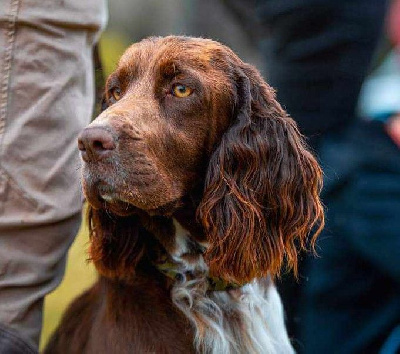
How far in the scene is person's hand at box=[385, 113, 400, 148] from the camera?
14.6ft

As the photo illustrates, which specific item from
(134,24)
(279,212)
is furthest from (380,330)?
(134,24)

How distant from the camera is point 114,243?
399 cm

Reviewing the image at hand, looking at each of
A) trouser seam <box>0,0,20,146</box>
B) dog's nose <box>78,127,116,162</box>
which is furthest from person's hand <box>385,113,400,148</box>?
trouser seam <box>0,0,20,146</box>

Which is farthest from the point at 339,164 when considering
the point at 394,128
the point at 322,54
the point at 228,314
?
the point at 228,314

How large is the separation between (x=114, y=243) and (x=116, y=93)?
61 cm

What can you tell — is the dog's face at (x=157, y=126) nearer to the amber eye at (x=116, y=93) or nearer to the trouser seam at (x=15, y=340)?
the amber eye at (x=116, y=93)

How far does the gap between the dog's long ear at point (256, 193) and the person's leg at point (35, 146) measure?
2.24ft

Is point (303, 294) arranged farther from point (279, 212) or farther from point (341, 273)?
point (279, 212)

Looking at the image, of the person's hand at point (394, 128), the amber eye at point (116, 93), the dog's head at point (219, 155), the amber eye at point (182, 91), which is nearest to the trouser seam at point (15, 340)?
the dog's head at point (219, 155)

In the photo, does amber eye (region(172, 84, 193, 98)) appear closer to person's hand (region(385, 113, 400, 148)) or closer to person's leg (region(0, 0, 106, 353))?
person's leg (region(0, 0, 106, 353))

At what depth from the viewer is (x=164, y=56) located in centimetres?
377

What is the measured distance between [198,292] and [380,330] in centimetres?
118

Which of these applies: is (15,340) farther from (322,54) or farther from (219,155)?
(322,54)

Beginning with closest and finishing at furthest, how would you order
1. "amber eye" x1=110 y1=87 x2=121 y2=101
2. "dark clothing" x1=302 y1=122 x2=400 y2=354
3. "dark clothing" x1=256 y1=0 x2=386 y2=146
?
"amber eye" x1=110 y1=87 x2=121 y2=101
"dark clothing" x1=302 y1=122 x2=400 y2=354
"dark clothing" x1=256 y1=0 x2=386 y2=146
